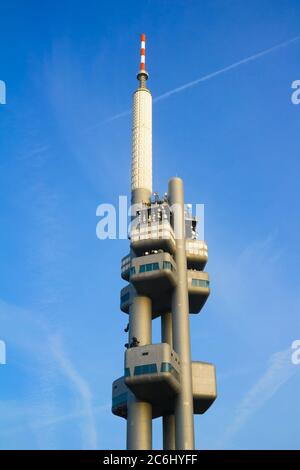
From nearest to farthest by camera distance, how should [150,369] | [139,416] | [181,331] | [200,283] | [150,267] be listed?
[150,369] < [139,416] < [181,331] < [150,267] < [200,283]

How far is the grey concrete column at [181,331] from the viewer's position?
9950 cm

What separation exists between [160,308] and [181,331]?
14569 mm

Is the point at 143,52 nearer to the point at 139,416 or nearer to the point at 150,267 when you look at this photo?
the point at 150,267

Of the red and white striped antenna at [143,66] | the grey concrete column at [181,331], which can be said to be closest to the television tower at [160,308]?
the grey concrete column at [181,331]

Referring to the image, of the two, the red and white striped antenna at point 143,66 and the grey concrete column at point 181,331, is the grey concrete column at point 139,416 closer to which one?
the grey concrete column at point 181,331

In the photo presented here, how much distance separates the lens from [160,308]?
4830 inches

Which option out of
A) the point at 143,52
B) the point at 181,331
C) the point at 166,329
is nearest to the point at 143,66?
the point at 143,52

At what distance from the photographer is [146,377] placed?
321 feet

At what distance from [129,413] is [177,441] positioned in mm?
10101

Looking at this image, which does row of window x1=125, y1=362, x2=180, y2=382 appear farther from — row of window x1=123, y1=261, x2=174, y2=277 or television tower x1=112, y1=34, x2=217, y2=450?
row of window x1=123, y1=261, x2=174, y2=277

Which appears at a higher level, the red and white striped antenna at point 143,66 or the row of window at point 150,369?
the red and white striped antenna at point 143,66
